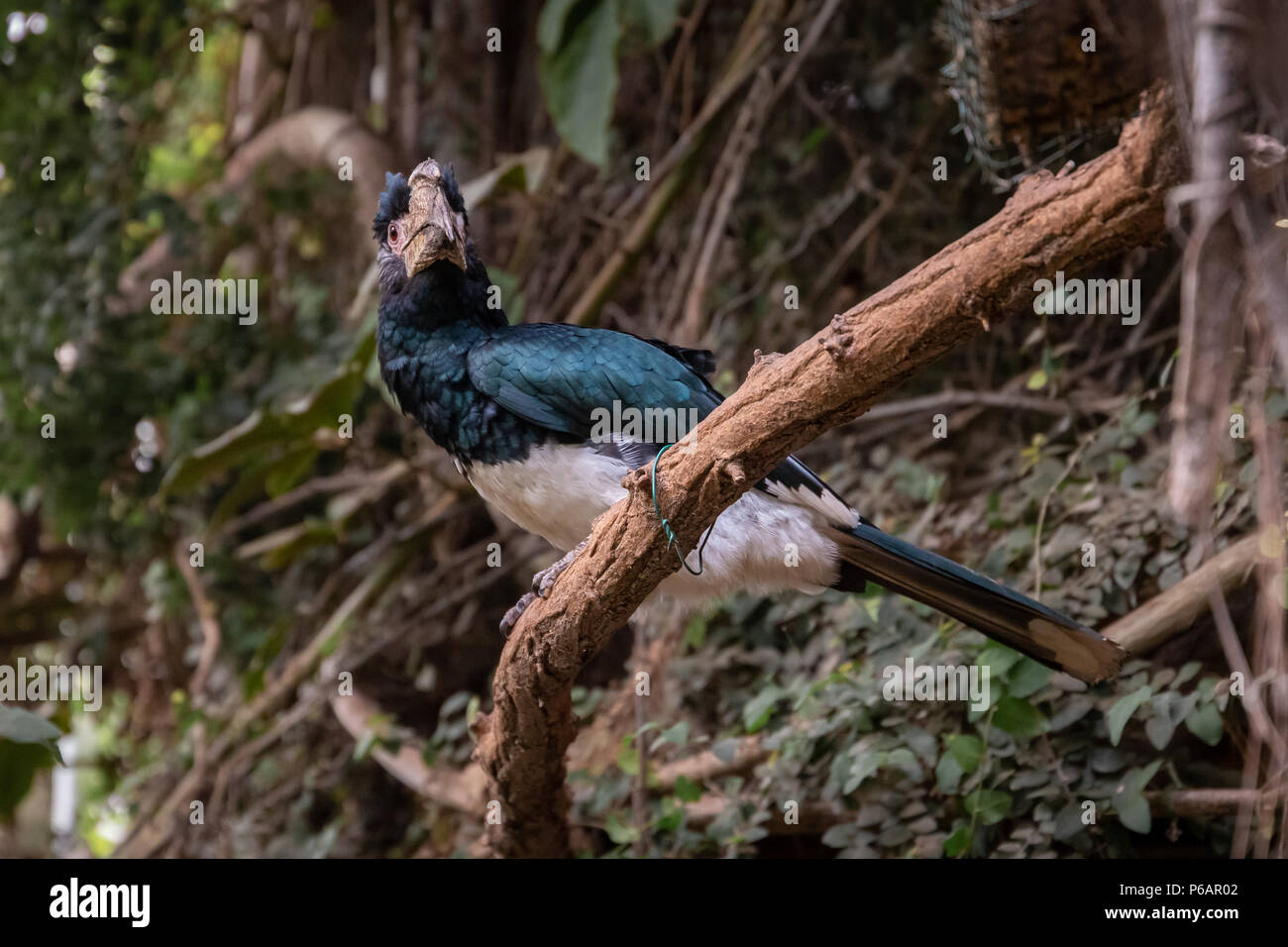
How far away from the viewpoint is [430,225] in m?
1.94

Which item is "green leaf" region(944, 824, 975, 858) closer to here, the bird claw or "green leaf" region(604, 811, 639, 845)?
"green leaf" region(604, 811, 639, 845)

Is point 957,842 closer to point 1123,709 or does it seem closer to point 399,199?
point 1123,709

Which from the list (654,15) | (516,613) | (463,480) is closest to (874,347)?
(516,613)

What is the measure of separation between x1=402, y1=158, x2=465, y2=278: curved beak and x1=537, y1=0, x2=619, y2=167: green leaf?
2.51 feet

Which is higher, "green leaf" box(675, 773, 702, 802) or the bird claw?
the bird claw

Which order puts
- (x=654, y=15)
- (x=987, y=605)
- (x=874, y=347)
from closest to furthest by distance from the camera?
1. (x=874, y=347)
2. (x=987, y=605)
3. (x=654, y=15)

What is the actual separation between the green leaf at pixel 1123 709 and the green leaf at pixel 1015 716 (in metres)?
0.13

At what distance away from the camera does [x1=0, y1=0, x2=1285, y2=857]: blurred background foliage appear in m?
2.35

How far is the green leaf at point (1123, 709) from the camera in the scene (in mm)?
1945

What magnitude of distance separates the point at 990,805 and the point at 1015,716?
0.59ft

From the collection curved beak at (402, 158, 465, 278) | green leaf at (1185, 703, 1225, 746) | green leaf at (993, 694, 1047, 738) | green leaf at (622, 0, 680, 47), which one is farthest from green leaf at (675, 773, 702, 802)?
green leaf at (622, 0, 680, 47)

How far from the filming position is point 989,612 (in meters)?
1.94

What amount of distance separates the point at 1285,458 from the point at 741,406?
141 cm

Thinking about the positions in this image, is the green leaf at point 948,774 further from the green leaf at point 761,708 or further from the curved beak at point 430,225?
the curved beak at point 430,225
